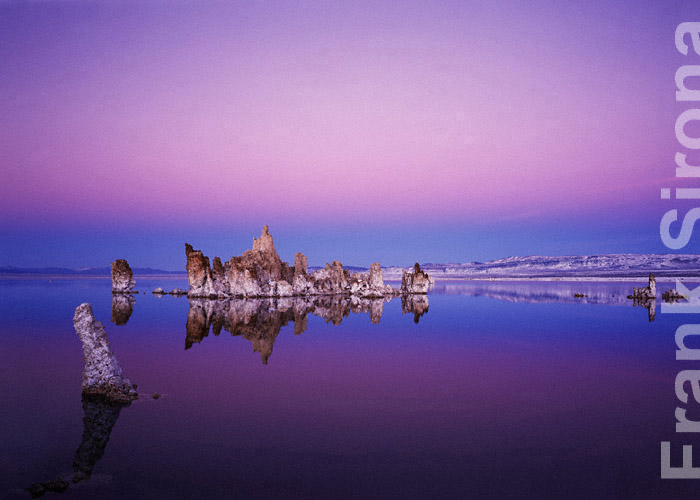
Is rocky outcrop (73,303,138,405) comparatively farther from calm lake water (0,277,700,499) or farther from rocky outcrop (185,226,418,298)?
rocky outcrop (185,226,418,298)

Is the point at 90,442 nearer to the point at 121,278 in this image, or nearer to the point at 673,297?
the point at 673,297

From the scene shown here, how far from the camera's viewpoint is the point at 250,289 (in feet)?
231

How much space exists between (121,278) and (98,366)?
76086mm

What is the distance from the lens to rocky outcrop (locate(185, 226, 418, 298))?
71000 mm

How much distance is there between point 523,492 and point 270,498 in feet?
13.8

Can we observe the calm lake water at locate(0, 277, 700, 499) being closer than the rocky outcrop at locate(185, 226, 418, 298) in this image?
Yes

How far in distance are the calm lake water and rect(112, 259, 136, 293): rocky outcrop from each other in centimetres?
6232

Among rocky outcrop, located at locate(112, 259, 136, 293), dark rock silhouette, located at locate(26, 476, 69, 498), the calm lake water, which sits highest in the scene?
rocky outcrop, located at locate(112, 259, 136, 293)

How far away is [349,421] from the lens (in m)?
12.6

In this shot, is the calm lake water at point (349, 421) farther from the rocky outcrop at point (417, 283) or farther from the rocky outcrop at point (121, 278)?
the rocky outcrop at point (417, 283)

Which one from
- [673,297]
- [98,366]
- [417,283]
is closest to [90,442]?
[98,366]

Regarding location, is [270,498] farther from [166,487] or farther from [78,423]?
[78,423]

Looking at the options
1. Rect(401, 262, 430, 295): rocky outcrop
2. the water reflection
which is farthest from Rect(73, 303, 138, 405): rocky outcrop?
Rect(401, 262, 430, 295): rocky outcrop

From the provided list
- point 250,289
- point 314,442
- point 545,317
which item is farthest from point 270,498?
point 250,289
